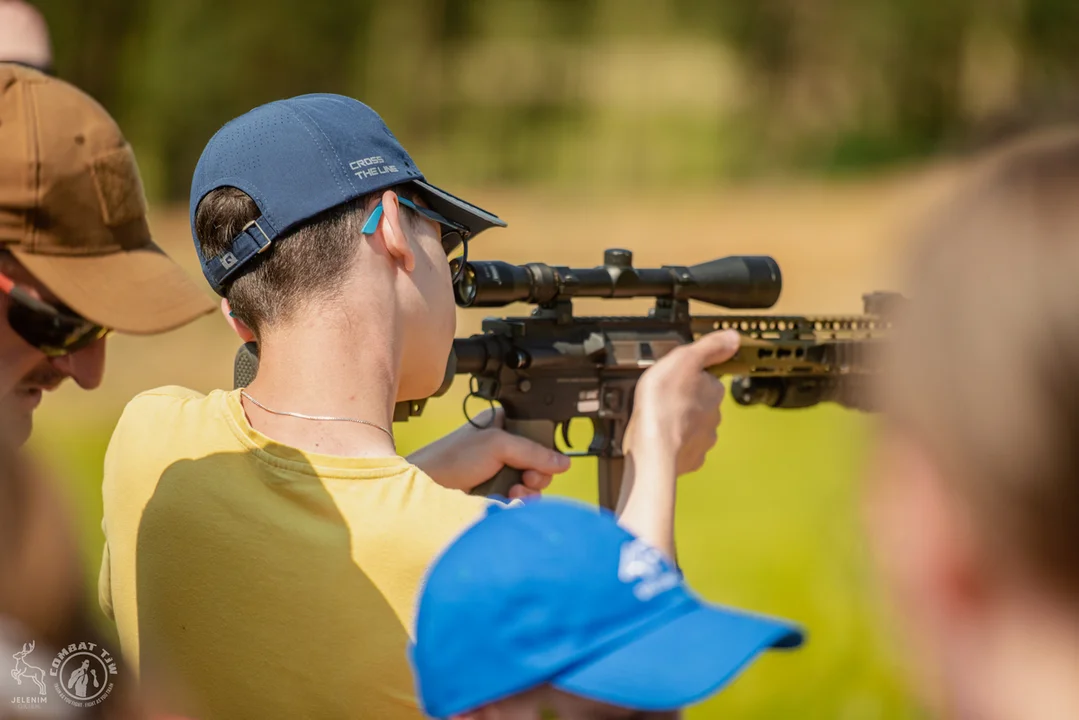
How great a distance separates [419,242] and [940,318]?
1.54 m

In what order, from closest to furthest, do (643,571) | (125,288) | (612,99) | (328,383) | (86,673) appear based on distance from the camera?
(86,673) → (643,571) → (328,383) → (125,288) → (612,99)

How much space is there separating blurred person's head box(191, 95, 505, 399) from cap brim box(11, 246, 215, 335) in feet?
0.75

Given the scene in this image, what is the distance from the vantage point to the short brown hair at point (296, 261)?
2457 mm

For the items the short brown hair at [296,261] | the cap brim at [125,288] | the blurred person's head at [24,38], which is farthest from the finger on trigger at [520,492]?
the blurred person's head at [24,38]

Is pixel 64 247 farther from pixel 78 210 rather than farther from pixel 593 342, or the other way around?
pixel 593 342

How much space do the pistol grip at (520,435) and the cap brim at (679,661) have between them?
5.52 ft

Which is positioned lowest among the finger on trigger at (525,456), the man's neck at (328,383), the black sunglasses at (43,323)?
the finger on trigger at (525,456)

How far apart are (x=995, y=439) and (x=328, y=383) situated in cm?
153

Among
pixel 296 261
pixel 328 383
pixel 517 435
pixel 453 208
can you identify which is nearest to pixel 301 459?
pixel 328 383

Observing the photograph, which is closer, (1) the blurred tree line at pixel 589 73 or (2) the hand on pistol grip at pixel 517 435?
(2) the hand on pistol grip at pixel 517 435

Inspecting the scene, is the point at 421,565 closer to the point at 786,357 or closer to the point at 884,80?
the point at 786,357

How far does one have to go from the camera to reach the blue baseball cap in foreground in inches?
61.1

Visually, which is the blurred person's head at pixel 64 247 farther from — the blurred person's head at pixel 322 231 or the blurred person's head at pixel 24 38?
the blurred person's head at pixel 24 38

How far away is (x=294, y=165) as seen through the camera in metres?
2.46
